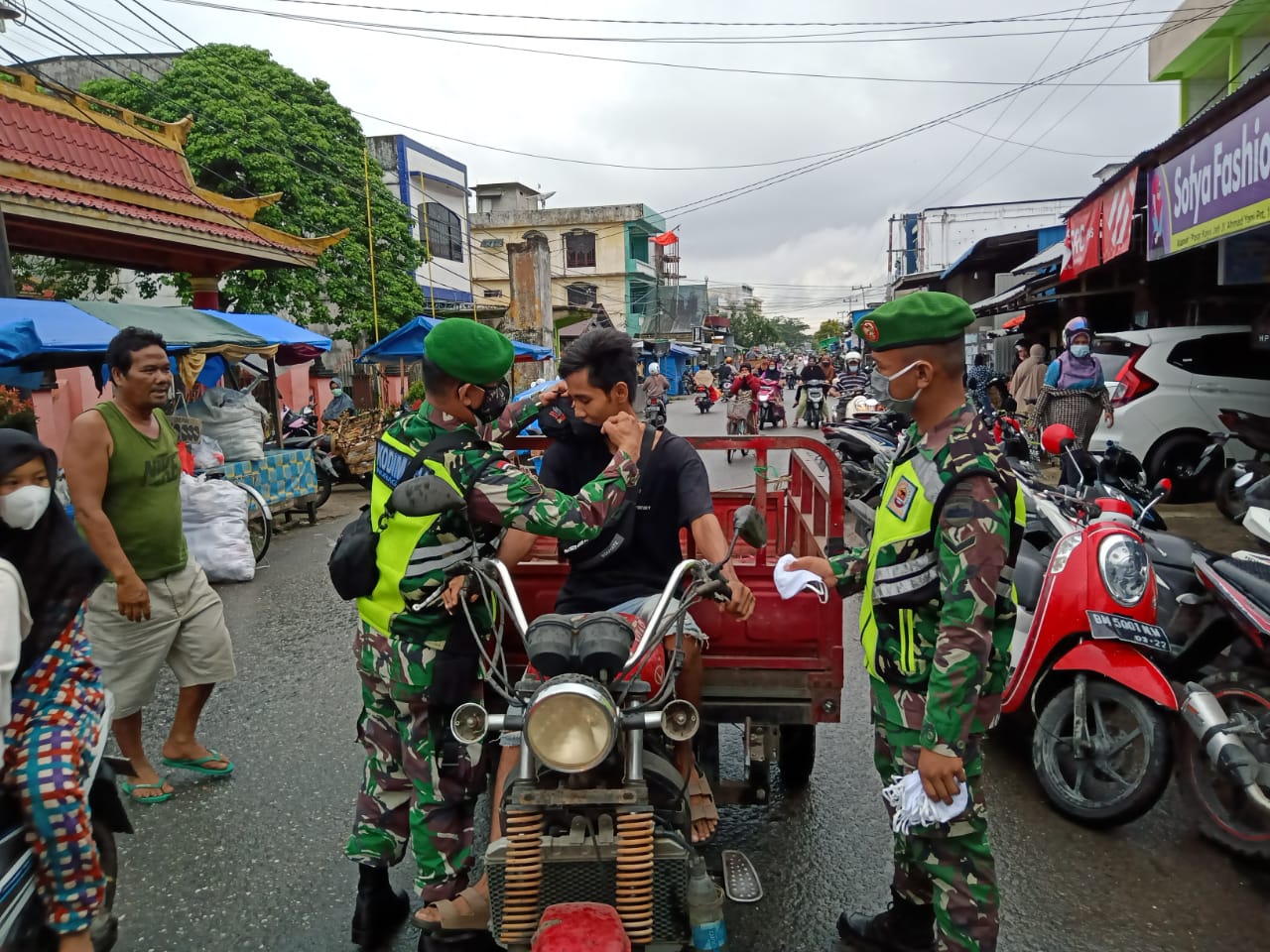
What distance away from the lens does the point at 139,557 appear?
11.7ft

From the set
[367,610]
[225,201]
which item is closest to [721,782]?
[367,610]

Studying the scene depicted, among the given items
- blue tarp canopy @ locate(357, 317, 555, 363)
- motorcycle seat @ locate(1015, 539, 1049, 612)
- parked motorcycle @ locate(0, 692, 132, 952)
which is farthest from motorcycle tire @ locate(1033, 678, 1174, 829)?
blue tarp canopy @ locate(357, 317, 555, 363)

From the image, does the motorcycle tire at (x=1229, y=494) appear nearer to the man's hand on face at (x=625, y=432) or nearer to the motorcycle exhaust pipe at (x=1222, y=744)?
the motorcycle exhaust pipe at (x=1222, y=744)

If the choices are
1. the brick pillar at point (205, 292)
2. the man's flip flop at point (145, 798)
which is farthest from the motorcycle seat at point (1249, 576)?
the brick pillar at point (205, 292)

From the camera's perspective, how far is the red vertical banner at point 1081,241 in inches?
430

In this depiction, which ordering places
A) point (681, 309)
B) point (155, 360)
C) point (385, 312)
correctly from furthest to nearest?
point (681, 309)
point (385, 312)
point (155, 360)

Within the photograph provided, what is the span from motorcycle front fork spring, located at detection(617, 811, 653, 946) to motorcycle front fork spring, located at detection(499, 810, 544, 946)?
176mm

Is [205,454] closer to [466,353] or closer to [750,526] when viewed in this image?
[466,353]

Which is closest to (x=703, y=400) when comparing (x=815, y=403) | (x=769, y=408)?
(x=769, y=408)

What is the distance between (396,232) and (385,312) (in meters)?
1.97

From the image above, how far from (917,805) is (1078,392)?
8554 mm

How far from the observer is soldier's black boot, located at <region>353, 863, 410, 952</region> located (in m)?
2.74

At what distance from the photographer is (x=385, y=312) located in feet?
69.5

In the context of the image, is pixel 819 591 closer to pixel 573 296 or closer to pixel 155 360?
pixel 155 360
